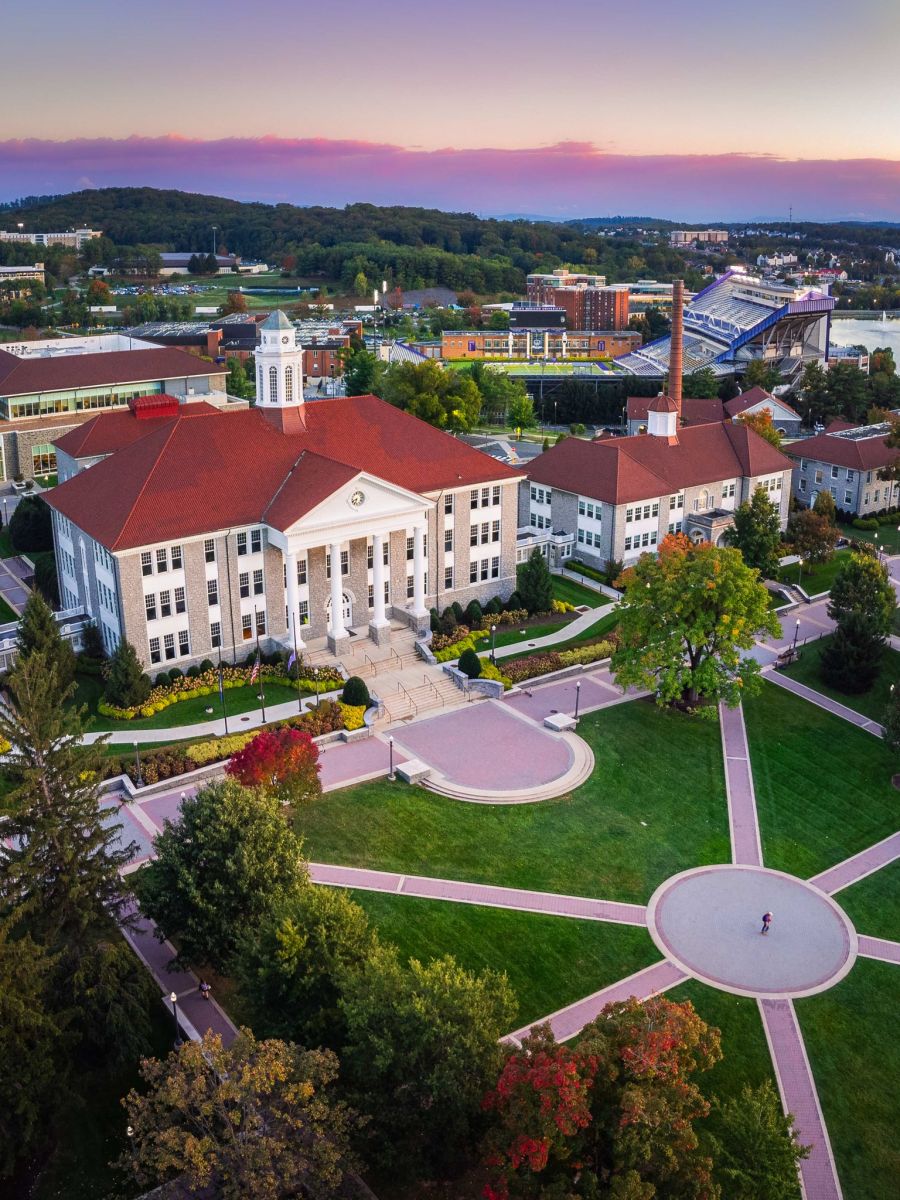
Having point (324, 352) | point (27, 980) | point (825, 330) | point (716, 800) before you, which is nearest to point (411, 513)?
point (716, 800)

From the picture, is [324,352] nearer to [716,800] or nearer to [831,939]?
[716,800]

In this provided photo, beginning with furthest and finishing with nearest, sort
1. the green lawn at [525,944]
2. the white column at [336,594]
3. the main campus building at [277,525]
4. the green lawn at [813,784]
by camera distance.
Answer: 1. the white column at [336,594]
2. the main campus building at [277,525]
3. the green lawn at [813,784]
4. the green lawn at [525,944]

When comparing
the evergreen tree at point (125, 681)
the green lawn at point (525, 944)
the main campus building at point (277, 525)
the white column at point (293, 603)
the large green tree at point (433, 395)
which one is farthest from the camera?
the large green tree at point (433, 395)

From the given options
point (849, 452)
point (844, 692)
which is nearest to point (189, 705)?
Answer: point (844, 692)

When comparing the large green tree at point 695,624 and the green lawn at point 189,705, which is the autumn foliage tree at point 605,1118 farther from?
the green lawn at point 189,705

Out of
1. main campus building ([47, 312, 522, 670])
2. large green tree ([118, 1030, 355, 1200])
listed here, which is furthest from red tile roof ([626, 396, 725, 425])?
large green tree ([118, 1030, 355, 1200])

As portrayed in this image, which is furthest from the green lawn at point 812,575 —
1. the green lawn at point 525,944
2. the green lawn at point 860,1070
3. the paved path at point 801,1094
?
the paved path at point 801,1094

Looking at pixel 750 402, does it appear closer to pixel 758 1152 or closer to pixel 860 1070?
pixel 860 1070

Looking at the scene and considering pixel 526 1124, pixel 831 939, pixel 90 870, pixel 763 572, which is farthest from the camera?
pixel 763 572
